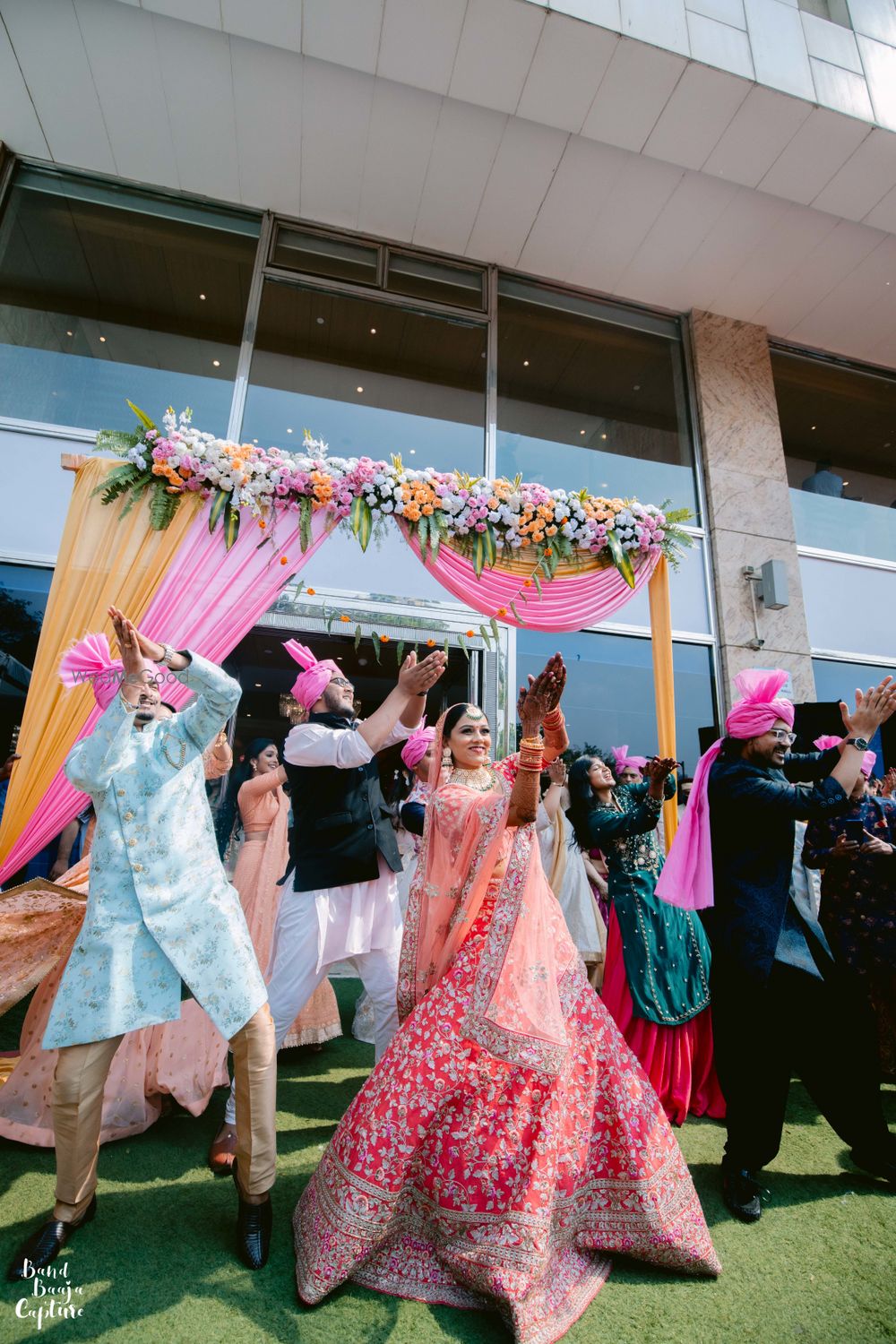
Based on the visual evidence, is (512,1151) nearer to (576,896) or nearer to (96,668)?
(96,668)

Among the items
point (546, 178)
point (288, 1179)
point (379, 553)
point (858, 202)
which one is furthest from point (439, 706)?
point (858, 202)

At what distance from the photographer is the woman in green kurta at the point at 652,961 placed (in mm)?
2691

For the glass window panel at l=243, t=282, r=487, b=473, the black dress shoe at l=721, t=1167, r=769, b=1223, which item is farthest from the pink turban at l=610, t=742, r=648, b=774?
the glass window panel at l=243, t=282, r=487, b=473

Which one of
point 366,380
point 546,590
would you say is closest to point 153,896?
point 546,590

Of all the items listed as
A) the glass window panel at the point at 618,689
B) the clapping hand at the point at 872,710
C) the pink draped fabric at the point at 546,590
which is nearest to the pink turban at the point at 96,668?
the clapping hand at the point at 872,710

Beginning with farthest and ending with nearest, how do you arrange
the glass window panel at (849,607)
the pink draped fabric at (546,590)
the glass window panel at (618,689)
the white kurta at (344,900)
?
the glass window panel at (849,607), the glass window panel at (618,689), the pink draped fabric at (546,590), the white kurta at (344,900)

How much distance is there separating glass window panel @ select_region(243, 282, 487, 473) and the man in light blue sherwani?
3.87m

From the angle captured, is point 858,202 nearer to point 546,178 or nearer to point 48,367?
point 546,178

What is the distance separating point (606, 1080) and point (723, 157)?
645 centimetres

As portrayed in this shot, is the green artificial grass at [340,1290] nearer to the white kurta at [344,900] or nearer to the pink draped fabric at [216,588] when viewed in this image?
the white kurta at [344,900]

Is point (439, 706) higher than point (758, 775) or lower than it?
higher

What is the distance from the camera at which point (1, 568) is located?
4.45m

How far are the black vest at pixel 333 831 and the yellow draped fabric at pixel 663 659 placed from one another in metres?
2.53

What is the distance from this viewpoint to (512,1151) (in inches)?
62.6
